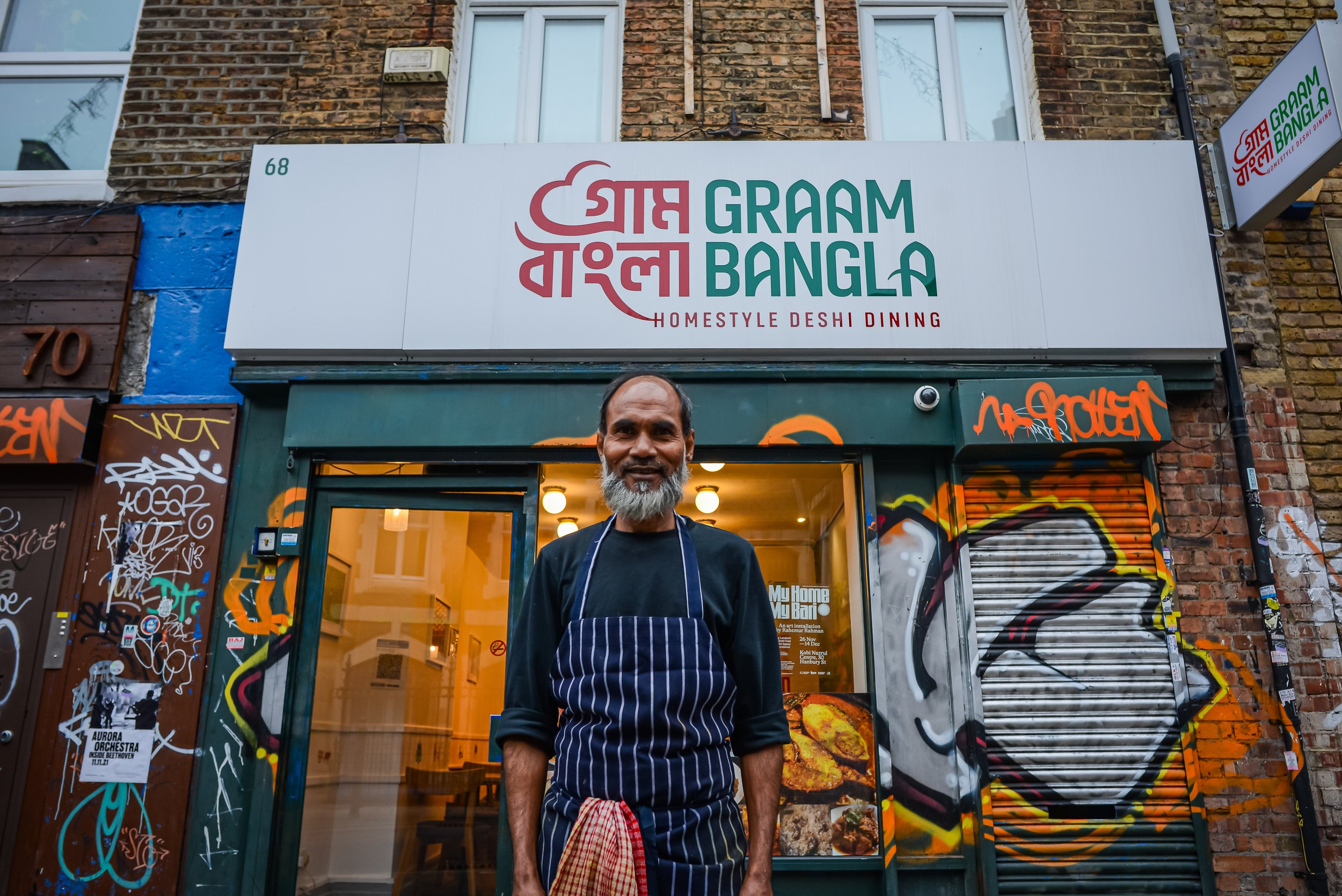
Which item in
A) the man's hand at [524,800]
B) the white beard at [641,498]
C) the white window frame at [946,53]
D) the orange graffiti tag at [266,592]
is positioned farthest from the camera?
the white window frame at [946,53]

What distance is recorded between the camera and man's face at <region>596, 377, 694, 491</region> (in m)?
2.53

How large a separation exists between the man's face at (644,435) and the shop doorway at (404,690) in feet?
9.41

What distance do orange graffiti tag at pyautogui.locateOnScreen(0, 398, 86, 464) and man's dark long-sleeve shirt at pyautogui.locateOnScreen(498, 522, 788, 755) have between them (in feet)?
Result: 14.4

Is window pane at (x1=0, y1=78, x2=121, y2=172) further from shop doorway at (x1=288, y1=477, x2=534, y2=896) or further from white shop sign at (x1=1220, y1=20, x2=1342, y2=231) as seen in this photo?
white shop sign at (x1=1220, y1=20, x2=1342, y2=231)

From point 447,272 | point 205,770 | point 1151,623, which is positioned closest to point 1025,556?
point 1151,623

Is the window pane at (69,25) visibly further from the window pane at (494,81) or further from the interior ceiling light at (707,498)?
the interior ceiling light at (707,498)

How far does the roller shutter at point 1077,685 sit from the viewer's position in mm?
4754

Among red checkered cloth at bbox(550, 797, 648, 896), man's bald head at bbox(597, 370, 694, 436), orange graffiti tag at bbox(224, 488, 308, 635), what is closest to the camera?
red checkered cloth at bbox(550, 797, 648, 896)

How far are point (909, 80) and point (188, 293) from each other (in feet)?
17.6

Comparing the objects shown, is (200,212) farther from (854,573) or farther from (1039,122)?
(1039,122)

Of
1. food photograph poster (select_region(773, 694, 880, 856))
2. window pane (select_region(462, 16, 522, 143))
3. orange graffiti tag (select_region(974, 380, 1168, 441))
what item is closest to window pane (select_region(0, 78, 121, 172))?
window pane (select_region(462, 16, 522, 143))

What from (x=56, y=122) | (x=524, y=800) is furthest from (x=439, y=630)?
(x=56, y=122)

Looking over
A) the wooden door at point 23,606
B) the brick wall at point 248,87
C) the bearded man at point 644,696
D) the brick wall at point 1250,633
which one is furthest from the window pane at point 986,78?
the wooden door at point 23,606

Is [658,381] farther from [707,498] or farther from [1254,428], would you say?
[1254,428]
